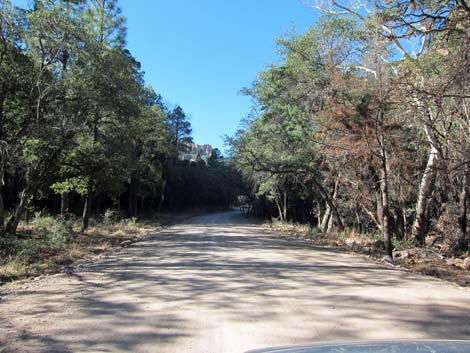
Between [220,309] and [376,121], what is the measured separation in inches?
389

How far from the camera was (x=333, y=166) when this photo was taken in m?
20.6

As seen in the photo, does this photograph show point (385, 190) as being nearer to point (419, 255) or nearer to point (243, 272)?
point (419, 255)

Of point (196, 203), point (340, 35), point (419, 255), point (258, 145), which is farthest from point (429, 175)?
point (196, 203)

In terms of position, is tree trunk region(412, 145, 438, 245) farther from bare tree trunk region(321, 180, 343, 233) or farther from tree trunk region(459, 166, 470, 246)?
bare tree trunk region(321, 180, 343, 233)

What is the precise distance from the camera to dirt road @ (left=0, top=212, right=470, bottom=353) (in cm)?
519

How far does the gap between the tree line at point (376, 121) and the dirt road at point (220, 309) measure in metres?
4.96

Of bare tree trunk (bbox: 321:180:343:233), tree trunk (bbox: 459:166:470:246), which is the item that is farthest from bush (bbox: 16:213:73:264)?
tree trunk (bbox: 459:166:470:246)

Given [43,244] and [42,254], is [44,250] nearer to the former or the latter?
[43,244]

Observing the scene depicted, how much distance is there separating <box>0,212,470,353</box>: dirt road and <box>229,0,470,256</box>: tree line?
496cm

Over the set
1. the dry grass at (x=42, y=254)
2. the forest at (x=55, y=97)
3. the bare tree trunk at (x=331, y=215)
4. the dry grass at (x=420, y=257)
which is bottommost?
the dry grass at (x=42, y=254)

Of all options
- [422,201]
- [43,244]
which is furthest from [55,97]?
[422,201]

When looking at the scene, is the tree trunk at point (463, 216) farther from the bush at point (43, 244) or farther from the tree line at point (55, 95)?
the bush at point (43, 244)

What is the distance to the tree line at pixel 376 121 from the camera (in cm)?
1101

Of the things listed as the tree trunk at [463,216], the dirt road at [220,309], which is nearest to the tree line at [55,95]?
the dirt road at [220,309]
